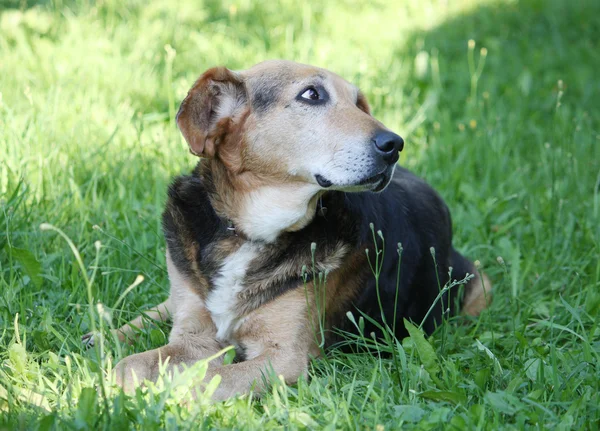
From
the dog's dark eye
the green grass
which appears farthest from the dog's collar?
the green grass

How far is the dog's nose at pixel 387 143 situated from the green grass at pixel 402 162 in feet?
2.73

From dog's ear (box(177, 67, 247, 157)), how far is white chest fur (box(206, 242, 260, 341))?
491mm

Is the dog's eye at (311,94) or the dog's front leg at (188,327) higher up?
the dog's eye at (311,94)

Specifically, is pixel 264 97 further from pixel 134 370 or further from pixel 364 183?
pixel 134 370

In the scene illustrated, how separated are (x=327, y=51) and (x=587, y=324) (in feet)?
13.4

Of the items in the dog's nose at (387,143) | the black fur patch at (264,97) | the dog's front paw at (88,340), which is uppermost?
the black fur patch at (264,97)

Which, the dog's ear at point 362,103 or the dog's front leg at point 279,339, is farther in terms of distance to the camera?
the dog's ear at point 362,103

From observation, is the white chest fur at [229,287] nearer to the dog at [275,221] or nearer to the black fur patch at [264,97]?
the dog at [275,221]

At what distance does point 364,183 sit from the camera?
330 centimetres

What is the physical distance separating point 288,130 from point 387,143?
0.47 m

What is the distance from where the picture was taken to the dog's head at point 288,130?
10.8 feet

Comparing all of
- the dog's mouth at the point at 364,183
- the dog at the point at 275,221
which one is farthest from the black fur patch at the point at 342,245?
the dog's mouth at the point at 364,183

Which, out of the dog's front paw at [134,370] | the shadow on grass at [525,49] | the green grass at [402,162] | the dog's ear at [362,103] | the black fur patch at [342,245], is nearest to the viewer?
the green grass at [402,162]

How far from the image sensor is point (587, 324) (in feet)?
12.8
